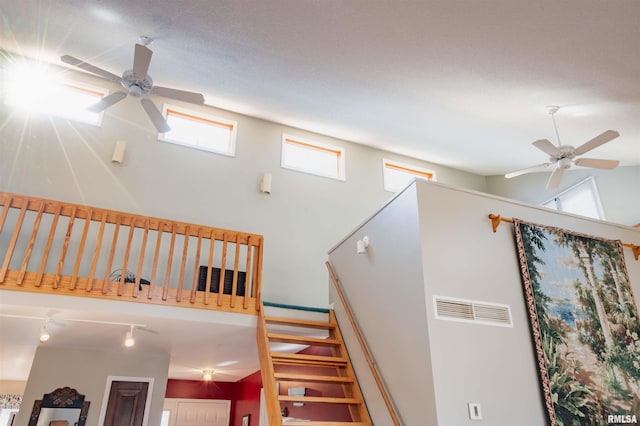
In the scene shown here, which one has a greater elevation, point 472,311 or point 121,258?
point 121,258

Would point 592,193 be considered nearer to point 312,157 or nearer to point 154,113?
point 312,157

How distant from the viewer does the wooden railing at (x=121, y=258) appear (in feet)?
14.5

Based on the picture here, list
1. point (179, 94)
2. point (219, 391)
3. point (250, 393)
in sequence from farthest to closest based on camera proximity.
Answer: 1. point (219, 391)
2. point (250, 393)
3. point (179, 94)

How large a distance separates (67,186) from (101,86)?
1805 mm

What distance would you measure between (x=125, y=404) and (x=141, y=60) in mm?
4578

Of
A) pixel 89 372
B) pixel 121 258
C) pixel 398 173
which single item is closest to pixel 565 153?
pixel 398 173

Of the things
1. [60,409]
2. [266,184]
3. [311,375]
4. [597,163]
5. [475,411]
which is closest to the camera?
[475,411]

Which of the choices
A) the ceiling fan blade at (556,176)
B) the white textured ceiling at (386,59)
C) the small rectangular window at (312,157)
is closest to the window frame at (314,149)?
the small rectangular window at (312,157)

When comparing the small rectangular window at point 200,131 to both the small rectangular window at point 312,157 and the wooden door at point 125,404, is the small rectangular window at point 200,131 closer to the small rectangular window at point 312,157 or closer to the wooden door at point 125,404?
the small rectangular window at point 312,157

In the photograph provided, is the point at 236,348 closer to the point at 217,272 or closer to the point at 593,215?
the point at 217,272

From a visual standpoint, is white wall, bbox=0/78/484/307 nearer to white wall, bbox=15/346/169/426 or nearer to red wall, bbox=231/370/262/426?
red wall, bbox=231/370/262/426

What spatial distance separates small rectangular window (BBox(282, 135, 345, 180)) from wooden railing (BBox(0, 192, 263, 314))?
1884 mm

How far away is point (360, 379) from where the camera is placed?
4.62 meters

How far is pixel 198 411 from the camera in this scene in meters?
8.55
